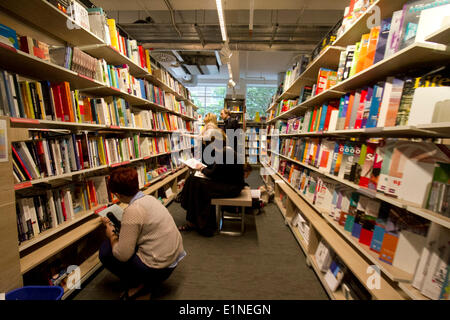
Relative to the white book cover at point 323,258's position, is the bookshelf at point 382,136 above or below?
above

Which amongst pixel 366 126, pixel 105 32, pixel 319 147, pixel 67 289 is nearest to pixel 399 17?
pixel 366 126

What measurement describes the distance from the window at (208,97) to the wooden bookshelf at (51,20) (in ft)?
25.9

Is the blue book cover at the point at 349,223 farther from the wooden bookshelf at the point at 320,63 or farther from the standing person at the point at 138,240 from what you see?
the wooden bookshelf at the point at 320,63

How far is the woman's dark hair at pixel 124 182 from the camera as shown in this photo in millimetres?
1311

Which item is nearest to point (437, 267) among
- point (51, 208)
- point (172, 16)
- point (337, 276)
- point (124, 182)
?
point (337, 276)

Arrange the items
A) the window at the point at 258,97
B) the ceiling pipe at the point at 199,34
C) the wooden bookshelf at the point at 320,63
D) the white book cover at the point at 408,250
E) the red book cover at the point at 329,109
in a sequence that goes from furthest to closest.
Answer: the window at the point at 258,97
the ceiling pipe at the point at 199,34
the red book cover at the point at 329,109
the wooden bookshelf at the point at 320,63
the white book cover at the point at 408,250

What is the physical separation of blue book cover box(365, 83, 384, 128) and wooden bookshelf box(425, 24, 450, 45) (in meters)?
0.30

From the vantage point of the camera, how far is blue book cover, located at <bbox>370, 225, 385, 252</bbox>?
3.71ft

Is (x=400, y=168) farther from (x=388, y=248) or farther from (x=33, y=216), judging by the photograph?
(x=33, y=216)

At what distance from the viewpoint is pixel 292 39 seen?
386 centimetres

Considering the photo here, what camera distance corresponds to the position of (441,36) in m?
0.85

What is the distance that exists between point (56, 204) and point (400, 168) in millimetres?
2397

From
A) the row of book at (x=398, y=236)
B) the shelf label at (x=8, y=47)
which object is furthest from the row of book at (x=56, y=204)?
the row of book at (x=398, y=236)

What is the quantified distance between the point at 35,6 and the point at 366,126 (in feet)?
8.17
